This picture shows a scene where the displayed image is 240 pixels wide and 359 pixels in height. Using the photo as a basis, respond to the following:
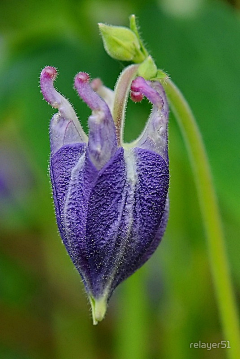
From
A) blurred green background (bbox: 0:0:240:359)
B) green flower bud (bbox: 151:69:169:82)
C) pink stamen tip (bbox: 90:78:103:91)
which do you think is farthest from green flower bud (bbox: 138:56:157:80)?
blurred green background (bbox: 0:0:240:359)

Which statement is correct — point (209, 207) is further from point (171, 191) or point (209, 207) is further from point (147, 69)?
point (171, 191)

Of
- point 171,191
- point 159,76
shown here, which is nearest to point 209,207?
point 159,76

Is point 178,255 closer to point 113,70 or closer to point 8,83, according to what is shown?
point 113,70

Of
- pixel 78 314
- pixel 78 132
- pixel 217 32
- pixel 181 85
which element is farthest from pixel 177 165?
pixel 78 132

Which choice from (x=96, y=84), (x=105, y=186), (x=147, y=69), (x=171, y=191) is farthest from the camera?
(x=171, y=191)

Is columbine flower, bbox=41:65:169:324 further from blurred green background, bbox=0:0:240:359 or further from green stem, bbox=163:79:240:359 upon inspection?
blurred green background, bbox=0:0:240:359

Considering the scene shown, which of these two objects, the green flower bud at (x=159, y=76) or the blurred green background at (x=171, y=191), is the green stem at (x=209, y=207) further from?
the blurred green background at (x=171, y=191)
